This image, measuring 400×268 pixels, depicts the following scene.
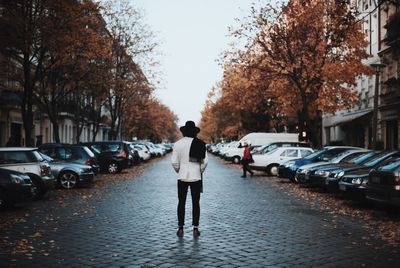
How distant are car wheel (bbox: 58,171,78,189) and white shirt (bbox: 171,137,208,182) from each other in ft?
37.7

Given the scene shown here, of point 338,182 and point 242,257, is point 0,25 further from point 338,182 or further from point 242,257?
point 242,257

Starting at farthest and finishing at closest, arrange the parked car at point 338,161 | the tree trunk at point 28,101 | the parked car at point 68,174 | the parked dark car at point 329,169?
1. the tree trunk at point 28,101
2. the parked car at point 68,174
3. the parked car at point 338,161
4. the parked dark car at point 329,169

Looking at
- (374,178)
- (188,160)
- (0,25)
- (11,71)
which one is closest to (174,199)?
(374,178)

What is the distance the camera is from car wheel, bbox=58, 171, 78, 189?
68.2 feet

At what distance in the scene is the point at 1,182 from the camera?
13516 mm

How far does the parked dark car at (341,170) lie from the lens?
55.2 feet

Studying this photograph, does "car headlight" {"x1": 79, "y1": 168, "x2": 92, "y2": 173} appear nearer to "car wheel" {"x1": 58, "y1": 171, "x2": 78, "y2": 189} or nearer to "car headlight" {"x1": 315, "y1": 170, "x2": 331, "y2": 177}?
"car wheel" {"x1": 58, "y1": 171, "x2": 78, "y2": 189}

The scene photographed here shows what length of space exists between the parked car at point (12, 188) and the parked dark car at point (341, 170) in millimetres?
8175

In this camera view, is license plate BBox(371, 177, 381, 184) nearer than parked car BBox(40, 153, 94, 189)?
Yes

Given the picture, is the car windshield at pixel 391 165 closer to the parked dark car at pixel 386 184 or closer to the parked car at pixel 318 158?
the parked dark car at pixel 386 184

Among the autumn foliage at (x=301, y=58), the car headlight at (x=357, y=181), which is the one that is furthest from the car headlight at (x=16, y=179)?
the autumn foliage at (x=301, y=58)

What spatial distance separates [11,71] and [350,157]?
1958 centimetres

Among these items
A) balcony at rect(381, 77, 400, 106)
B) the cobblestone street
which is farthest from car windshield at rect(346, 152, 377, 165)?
balcony at rect(381, 77, 400, 106)

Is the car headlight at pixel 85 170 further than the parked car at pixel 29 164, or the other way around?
the car headlight at pixel 85 170
